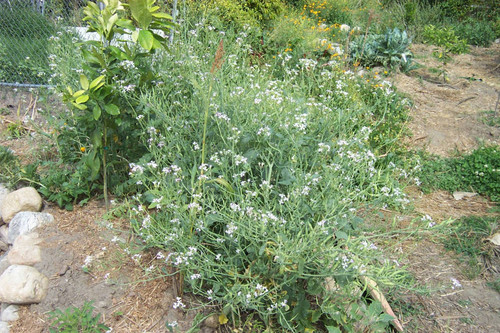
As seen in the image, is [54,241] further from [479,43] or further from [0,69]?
[479,43]

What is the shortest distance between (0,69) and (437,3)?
947 cm

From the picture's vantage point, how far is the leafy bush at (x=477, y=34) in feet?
26.5

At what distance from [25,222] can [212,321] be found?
1.92 meters

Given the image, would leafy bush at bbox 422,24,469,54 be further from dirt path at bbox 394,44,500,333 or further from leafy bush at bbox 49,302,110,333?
leafy bush at bbox 49,302,110,333

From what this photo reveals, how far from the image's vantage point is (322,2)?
367 inches

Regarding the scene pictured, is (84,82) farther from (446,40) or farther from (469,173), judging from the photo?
(446,40)

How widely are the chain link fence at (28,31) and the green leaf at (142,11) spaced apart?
9.94 feet

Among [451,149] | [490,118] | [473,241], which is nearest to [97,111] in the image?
[473,241]

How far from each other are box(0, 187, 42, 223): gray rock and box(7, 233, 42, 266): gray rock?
1.29 feet

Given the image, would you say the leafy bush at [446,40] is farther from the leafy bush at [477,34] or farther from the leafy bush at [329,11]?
the leafy bush at [329,11]

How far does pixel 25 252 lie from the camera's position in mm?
3154

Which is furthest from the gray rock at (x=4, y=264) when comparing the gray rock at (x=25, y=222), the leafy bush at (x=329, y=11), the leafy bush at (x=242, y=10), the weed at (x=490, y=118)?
the leafy bush at (x=329, y=11)

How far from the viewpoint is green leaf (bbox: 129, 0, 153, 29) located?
2.93m

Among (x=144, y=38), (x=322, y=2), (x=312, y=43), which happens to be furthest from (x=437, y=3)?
(x=144, y=38)
